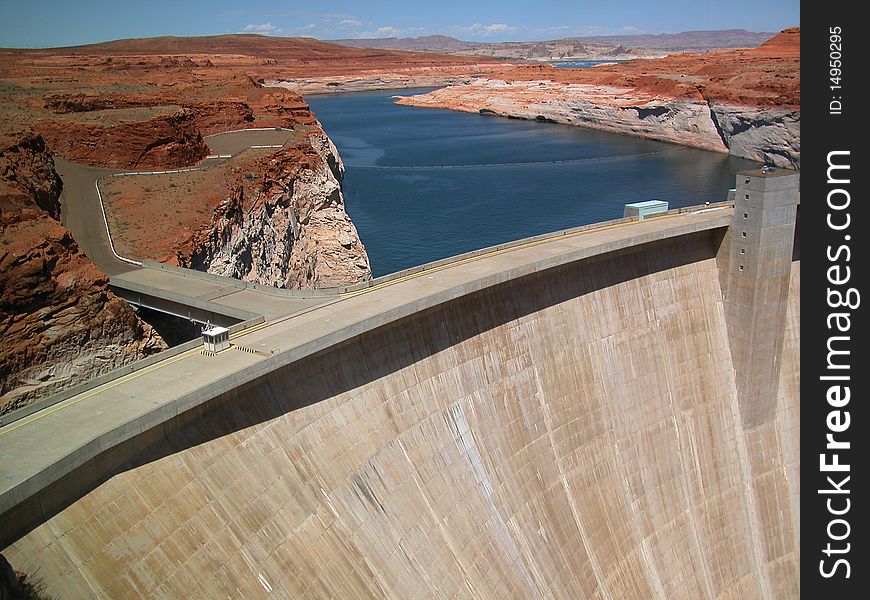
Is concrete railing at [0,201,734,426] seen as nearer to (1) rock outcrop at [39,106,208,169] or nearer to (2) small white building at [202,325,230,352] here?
(2) small white building at [202,325,230,352]

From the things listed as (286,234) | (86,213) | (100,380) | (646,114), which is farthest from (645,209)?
(646,114)

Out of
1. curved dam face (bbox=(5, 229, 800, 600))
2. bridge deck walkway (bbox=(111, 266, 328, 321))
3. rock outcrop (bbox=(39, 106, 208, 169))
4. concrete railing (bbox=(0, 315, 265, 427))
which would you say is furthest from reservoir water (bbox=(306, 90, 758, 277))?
concrete railing (bbox=(0, 315, 265, 427))

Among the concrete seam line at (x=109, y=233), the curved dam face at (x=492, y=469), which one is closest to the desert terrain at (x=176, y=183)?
the concrete seam line at (x=109, y=233)

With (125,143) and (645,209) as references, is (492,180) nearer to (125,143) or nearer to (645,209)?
(125,143)

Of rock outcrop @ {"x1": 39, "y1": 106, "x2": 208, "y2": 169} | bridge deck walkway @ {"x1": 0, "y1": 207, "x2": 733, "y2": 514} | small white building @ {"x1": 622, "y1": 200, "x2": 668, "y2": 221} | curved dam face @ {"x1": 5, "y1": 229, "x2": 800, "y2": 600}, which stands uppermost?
rock outcrop @ {"x1": 39, "y1": 106, "x2": 208, "y2": 169}
